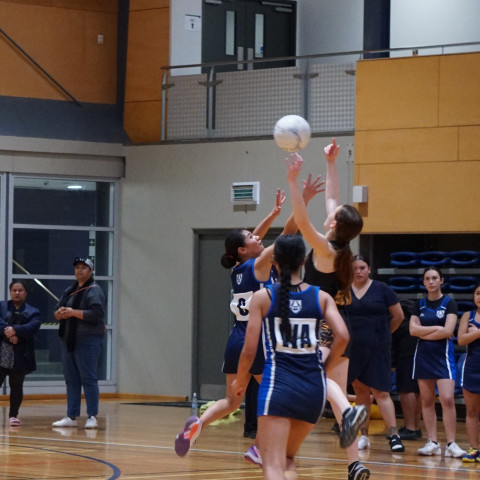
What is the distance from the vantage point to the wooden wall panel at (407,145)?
14289mm

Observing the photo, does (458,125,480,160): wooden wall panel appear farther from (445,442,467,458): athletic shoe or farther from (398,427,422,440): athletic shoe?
(445,442,467,458): athletic shoe

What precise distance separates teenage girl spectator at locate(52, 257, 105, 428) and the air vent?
401cm

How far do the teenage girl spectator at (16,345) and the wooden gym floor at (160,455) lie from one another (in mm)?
352

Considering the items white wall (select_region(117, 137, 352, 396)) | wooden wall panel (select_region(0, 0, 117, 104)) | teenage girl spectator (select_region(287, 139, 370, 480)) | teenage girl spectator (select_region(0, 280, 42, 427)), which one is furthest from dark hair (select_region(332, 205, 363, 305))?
wooden wall panel (select_region(0, 0, 117, 104))

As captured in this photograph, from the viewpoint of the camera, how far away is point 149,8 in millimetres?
17000

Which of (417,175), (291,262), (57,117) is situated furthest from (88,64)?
(291,262)

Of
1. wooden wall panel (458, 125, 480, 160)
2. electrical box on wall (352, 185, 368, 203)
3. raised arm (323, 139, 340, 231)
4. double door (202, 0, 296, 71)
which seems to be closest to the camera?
raised arm (323, 139, 340, 231)

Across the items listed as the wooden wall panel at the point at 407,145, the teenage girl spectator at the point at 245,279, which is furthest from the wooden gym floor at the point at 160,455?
the wooden wall panel at the point at 407,145

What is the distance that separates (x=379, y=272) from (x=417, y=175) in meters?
1.40

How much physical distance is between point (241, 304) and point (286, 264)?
2808 millimetres

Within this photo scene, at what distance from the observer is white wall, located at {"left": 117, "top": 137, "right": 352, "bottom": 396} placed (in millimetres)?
16109

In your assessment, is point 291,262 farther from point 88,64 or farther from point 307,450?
point 88,64

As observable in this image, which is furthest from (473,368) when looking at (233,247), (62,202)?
(62,202)

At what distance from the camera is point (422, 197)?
1443 cm
